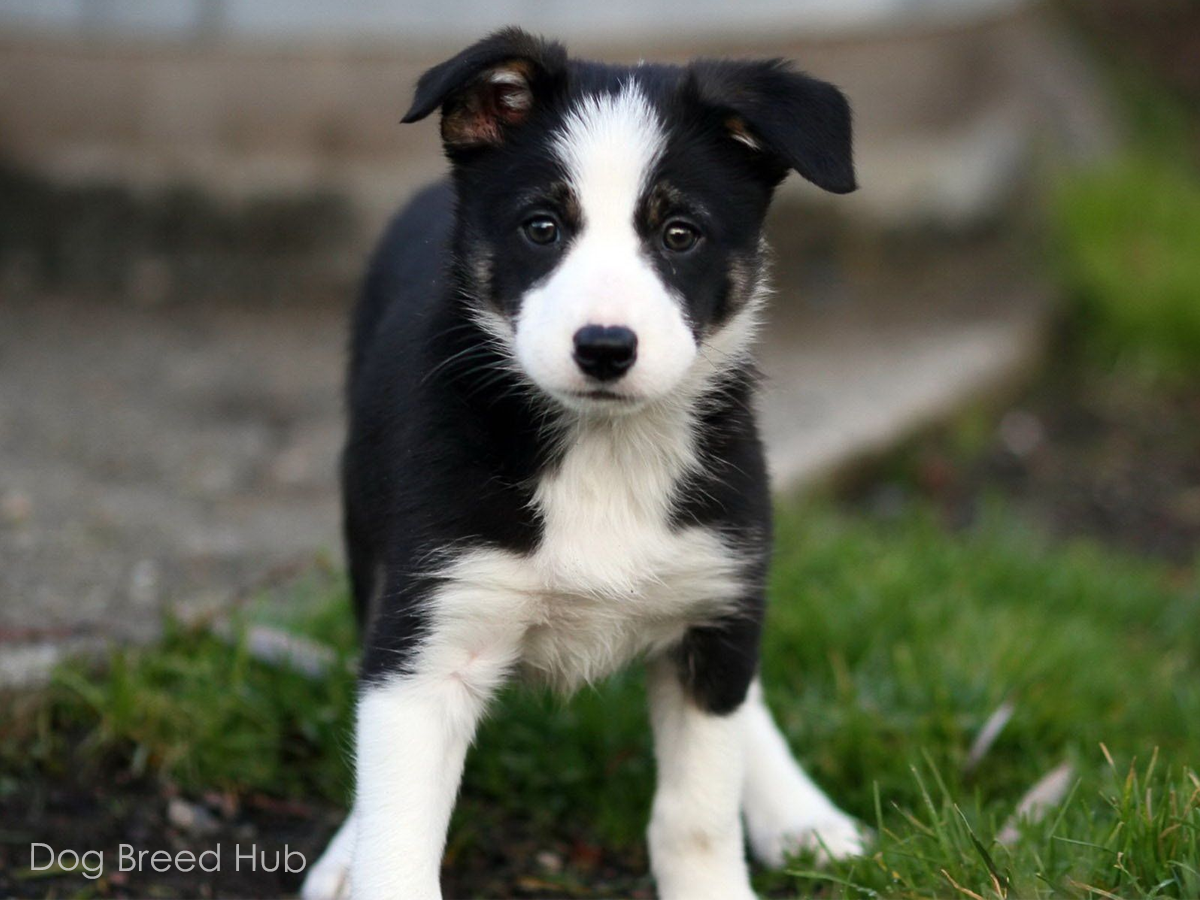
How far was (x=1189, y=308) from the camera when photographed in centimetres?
684

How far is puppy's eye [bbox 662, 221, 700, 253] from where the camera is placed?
2.80m

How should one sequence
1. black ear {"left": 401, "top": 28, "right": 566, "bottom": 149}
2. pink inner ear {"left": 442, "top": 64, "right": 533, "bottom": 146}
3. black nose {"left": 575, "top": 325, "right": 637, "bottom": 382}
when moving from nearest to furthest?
black nose {"left": 575, "top": 325, "right": 637, "bottom": 382} < black ear {"left": 401, "top": 28, "right": 566, "bottom": 149} < pink inner ear {"left": 442, "top": 64, "right": 533, "bottom": 146}

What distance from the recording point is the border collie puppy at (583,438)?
2.73 meters

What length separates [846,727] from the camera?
3.70 m

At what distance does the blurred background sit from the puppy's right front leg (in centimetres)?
136

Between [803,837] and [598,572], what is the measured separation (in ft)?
2.96

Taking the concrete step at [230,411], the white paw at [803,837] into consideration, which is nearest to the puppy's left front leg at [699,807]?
the white paw at [803,837]

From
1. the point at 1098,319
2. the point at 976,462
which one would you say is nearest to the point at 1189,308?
the point at 1098,319

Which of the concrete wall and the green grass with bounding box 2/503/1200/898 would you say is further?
the concrete wall

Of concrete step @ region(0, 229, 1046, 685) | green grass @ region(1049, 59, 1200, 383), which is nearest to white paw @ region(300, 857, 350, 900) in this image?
concrete step @ region(0, 229, 1046, 685)

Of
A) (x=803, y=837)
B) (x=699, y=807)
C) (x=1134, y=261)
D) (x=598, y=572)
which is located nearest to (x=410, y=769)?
(x=598, y=572)

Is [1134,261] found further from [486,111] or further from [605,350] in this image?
[605,350]

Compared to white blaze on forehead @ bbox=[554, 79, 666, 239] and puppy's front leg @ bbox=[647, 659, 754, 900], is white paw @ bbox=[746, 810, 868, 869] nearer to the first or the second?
puppy's front leg @ bbox=[647, 659, 754, 900]

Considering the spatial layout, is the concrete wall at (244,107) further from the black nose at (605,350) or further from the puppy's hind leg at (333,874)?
the black nose at (605,350)
